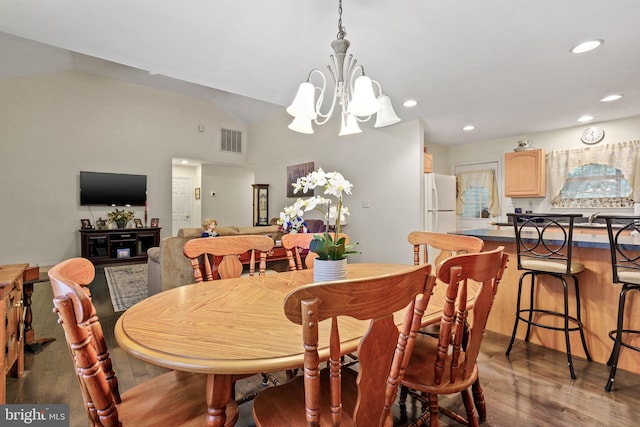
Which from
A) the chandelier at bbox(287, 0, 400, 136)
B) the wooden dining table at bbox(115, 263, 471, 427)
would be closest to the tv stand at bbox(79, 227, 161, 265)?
the chandelier at bbox(287, 0, 400, 136)

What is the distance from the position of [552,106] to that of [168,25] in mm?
4191

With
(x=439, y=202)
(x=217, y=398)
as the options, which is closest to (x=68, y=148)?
(x=439, y=202)

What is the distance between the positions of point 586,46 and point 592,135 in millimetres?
2932

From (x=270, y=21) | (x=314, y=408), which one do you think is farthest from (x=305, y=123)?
(x=314, y=408)

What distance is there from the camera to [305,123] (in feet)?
6.84

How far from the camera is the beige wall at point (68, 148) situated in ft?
17.8

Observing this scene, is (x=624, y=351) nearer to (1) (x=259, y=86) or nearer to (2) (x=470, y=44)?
(2) (x=470, y=44)

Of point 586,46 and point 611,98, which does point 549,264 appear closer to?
point 586,46

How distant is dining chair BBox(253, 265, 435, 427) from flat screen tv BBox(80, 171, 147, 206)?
6.65 metres

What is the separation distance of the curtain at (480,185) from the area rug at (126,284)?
5.55 m

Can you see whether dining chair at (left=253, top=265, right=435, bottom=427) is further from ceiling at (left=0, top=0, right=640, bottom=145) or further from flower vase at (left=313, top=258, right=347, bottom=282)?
ceiling at (left=0, top=0, right=640, bottom=145)

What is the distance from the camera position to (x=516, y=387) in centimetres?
190

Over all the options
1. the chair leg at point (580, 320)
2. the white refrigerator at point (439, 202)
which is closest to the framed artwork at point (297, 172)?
the white refrigerator at point (439, 202)

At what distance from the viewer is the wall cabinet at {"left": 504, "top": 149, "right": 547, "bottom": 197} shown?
16.0 ft
